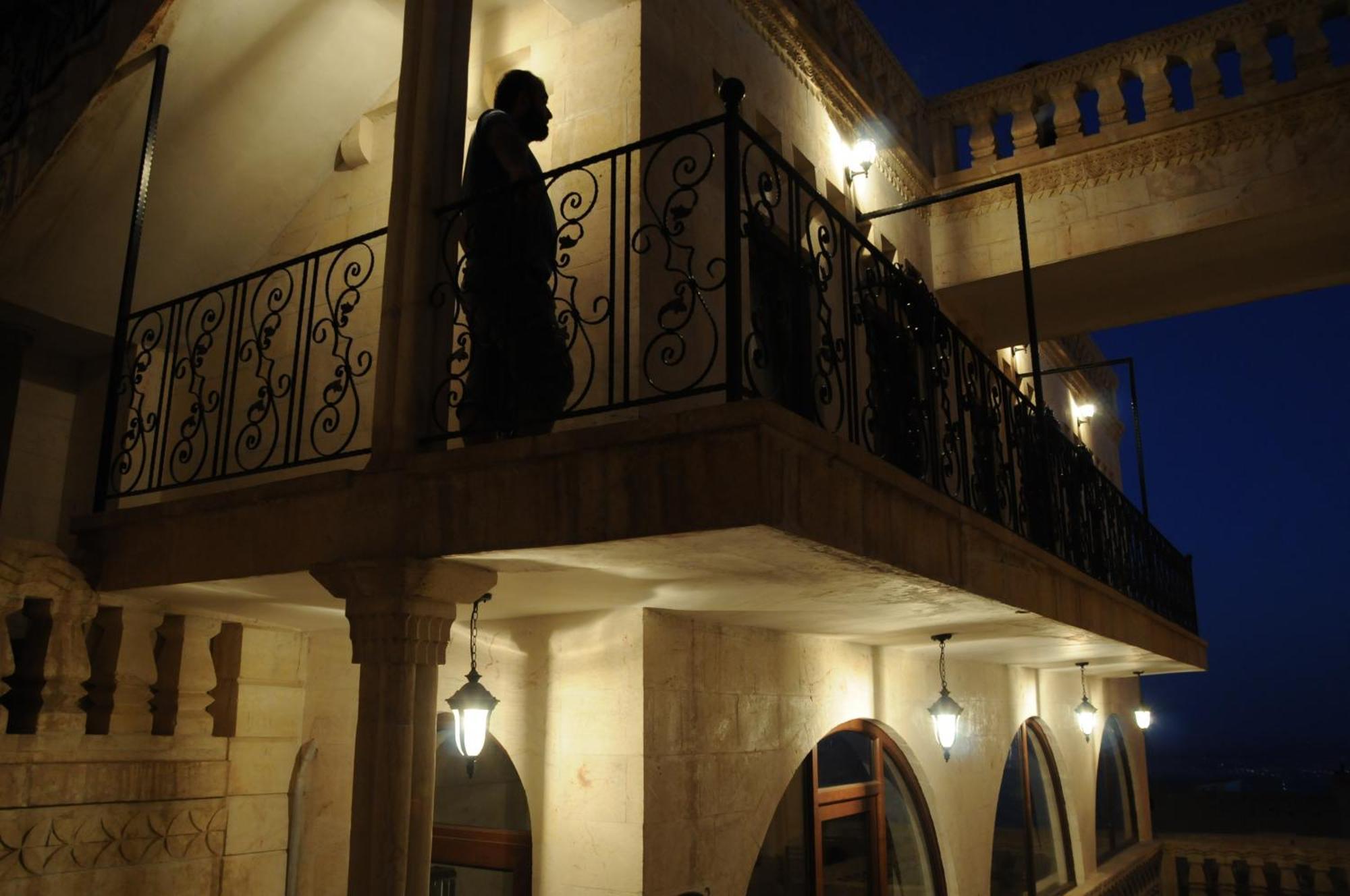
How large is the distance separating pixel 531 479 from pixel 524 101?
2044mm

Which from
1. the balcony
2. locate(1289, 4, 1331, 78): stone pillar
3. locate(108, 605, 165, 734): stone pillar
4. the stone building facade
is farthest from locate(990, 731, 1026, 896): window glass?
locate(108, 605, 165, 734): stone pillar

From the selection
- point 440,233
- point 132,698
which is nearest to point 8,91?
point 440,233

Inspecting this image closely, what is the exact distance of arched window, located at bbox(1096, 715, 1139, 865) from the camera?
15.0 metres

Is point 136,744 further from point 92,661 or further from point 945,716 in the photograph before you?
point 945,716

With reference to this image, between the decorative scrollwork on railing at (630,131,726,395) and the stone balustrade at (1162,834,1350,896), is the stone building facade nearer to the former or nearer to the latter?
the decorative scrollwork on railing at (630,131,726,395)

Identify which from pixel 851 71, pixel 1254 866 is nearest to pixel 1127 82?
pixel 851 71

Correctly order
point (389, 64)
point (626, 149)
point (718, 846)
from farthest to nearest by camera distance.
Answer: point (389, 64) → point (718, 846) → point (626, 149)

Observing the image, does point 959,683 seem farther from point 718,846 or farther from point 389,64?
point 389,64

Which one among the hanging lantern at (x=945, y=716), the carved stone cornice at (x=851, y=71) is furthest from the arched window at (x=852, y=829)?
the carved stone cornice at (x=851, y=71)

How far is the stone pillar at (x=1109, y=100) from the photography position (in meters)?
9.85

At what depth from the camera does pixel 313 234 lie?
7.67 m

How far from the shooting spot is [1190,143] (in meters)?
9.36

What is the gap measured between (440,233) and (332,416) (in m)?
2.36

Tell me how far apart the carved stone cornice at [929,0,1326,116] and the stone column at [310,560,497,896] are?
8.31 m
